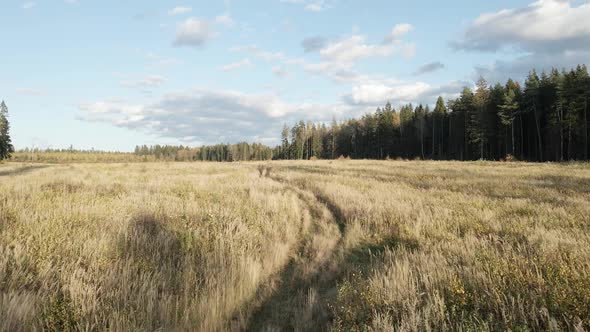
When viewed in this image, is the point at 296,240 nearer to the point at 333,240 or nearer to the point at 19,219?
the point at 333,240

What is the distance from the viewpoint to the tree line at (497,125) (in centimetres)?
4812

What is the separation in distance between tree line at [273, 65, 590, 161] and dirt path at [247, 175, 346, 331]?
Answer: 1969 inches

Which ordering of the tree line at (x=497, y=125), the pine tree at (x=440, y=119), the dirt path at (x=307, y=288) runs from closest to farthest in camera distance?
1. the dirt path at (x=307, y=288)
2. the tree line at (x=497, y=125)
3. the pine tree at (x=440, y=119)

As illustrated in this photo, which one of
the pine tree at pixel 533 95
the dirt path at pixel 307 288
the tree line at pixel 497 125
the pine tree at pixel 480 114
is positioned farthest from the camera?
the pine tree at pixel 480 114

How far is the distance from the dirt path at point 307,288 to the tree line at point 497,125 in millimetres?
50012

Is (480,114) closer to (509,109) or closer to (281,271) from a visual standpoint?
(509,109)

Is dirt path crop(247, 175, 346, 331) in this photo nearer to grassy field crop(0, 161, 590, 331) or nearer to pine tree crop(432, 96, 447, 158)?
grassy field crop(0, 161, 590, 331)

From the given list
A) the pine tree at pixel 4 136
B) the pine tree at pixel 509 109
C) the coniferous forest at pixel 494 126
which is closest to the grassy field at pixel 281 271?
the coniferous forest at pixel 494 126

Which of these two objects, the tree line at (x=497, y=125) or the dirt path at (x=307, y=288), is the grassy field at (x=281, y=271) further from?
the tree line at (x=497, y=125)

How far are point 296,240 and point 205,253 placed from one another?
255cm

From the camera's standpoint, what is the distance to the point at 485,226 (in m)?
7.70

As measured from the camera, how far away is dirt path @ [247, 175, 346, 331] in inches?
161

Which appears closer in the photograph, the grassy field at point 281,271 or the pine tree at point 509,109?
the grassy field at point 281,271

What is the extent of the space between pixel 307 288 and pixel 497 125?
65.8 metres
